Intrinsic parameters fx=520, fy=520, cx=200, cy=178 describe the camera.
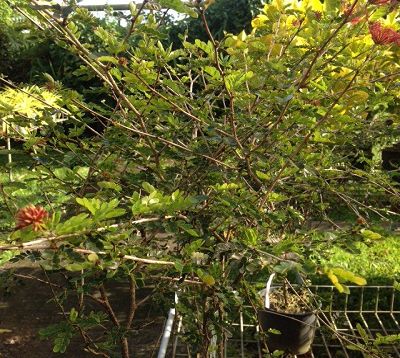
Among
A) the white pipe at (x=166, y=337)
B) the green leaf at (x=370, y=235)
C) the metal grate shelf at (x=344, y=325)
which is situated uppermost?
the green leaf at (x=370, y=235)

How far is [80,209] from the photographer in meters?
1.49

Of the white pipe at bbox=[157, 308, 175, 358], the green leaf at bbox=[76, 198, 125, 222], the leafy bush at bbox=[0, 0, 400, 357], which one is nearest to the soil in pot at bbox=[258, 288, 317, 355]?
the white pipe at bbox=[157, 308, 175, 358]

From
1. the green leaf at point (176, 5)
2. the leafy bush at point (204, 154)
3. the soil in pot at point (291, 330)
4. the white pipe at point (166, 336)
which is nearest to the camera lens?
the green leaf at point (176, 5)

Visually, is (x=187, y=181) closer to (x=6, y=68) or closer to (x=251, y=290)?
(x=251, y=290)

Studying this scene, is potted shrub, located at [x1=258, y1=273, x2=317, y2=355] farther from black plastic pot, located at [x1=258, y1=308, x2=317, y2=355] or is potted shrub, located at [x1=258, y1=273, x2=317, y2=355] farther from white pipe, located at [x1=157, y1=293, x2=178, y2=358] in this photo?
white pipe, located at [x1=157, y1=293, x2=178, y2=358]

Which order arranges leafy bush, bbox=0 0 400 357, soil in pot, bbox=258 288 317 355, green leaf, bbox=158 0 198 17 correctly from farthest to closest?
soil in pot, bbox=258 288 317 355
leafy bush, bbox=0 0 400 357
green leaf, bbox=158 0 198 17

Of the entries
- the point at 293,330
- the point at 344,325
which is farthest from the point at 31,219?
the point at 344,325

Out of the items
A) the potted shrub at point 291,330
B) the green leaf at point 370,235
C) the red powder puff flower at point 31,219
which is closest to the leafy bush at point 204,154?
the green leaf at point 370,235

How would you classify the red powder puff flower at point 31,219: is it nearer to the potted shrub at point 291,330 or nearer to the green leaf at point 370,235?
the green leaf at point 370,235

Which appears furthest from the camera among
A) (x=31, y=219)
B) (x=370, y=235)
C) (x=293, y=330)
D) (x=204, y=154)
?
(x=293, y=330)

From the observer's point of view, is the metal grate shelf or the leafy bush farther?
the metal grate shelf

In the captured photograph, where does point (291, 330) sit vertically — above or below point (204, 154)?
below

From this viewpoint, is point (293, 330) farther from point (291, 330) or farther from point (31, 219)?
point (31, 219)

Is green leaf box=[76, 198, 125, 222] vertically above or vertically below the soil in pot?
above
